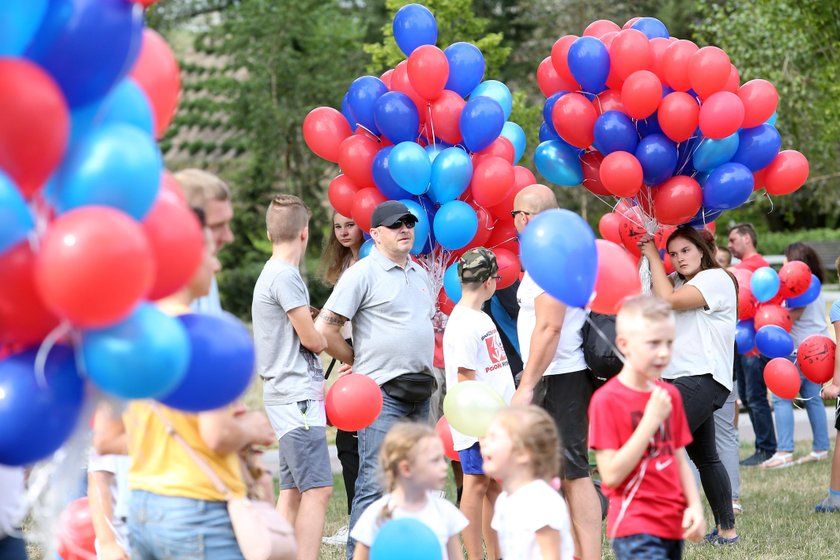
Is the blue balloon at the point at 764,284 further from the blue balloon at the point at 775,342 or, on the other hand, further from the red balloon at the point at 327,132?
the red balloon at the point at 327,132

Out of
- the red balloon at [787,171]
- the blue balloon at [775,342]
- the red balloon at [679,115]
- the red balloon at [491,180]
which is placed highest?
the red balloon at [679,115]

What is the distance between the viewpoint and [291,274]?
16.5ft

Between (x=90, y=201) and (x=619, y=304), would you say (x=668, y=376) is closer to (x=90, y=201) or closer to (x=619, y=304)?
(x=619, y=304)

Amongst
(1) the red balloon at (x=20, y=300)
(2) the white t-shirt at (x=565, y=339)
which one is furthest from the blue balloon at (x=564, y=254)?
(1) the red balloon at (x=20, y=300)

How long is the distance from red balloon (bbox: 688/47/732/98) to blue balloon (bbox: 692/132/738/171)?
0.27 m

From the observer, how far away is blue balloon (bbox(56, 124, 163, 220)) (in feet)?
7.89

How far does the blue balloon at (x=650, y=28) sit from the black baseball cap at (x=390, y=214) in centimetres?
226

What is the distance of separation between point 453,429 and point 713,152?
222 cm

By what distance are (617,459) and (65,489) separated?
1748 mm

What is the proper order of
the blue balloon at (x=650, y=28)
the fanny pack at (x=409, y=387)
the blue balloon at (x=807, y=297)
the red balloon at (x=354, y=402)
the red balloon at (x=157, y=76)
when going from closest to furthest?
the red balloon at (x=157, y=76) < the red balloon at (x=354, y=402) < the fanny pack at (x=409, y=387) < the blue balloon at (x=650, y=28) < the blue balloon at (x=807, y=297)

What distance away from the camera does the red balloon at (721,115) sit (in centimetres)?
591

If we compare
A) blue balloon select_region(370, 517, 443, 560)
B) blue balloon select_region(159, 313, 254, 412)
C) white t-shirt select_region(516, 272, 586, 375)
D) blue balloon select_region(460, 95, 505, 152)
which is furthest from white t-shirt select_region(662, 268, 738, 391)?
blue balloon select_region(159, 313, 254, 412)

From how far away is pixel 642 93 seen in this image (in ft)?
19.8

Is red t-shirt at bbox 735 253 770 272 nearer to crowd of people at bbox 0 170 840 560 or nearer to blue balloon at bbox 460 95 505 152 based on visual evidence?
crowd of people at bbox 0 170 840 560
